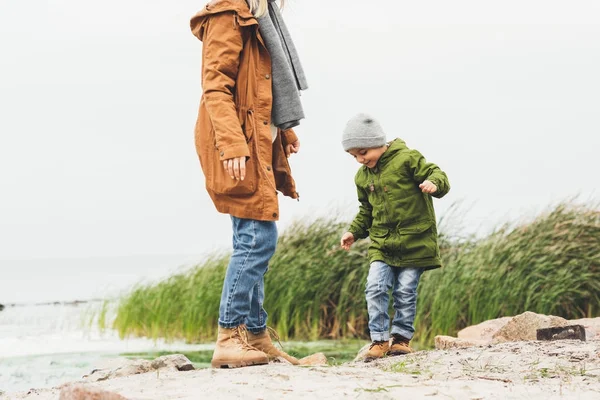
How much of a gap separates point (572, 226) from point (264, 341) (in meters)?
4.88

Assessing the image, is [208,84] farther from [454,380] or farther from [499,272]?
[499,272]

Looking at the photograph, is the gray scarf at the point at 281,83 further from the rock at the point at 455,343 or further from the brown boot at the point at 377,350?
the rock at the point at 455,343

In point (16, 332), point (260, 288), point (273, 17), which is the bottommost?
point (16, 332)

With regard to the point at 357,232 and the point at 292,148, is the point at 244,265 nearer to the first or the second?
the point at 292,148

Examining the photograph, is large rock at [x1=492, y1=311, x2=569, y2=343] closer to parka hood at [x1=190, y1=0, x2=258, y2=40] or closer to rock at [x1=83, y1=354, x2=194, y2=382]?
rock at [x1=83, y1=354, x2=194, y2=382]

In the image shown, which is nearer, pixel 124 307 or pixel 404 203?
pixel 404 203

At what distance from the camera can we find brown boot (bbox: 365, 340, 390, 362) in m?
4.54

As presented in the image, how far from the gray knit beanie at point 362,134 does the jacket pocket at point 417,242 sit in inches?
19.9

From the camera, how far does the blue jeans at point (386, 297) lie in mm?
4551

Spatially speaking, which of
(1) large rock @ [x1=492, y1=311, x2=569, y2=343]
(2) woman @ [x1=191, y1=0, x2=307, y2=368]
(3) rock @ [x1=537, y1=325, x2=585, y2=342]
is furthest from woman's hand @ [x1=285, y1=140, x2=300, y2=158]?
(1) large rock @ [x1=492, y1=311, x2=569, y2=343]

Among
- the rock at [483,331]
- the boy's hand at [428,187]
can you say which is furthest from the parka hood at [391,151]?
the rock at [483,331]

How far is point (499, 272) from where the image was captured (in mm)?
7562

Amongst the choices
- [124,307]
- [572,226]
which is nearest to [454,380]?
[572,226]

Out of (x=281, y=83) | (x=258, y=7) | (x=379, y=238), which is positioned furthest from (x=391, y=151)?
(x=258, y=7)
